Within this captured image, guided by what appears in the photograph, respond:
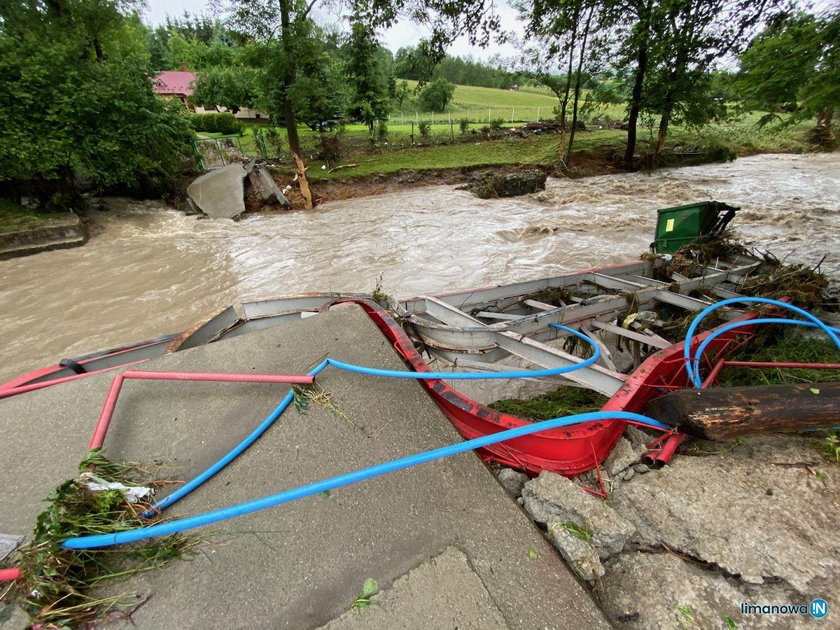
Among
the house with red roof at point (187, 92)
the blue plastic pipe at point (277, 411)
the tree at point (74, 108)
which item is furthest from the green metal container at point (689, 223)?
the house with red roof at point (187, 92)

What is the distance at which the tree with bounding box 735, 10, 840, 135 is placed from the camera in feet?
11.6

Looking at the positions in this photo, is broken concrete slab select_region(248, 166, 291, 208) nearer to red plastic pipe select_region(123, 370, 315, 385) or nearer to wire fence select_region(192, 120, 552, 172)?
wire fence select_region(192, 120, 552, 172)

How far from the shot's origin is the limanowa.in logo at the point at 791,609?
135cm

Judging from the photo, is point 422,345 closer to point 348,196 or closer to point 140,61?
point 348,196

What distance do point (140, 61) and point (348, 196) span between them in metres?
8.07

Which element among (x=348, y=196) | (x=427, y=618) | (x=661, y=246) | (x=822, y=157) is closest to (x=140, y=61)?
(x=348, y=196)

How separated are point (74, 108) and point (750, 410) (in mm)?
15213

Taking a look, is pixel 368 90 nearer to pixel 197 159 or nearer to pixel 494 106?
pixel 197 159

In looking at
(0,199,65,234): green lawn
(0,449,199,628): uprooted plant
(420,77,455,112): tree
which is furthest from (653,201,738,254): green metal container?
(420,77,455,112): tree

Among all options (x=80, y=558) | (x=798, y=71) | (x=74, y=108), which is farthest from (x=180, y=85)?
(x=80, y=558)

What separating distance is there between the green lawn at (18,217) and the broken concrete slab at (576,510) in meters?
13.6

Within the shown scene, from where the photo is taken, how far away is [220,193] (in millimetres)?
13031

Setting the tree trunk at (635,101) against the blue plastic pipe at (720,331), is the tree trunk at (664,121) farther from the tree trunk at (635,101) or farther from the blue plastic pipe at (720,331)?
the blue plastic pipe at (720,331)

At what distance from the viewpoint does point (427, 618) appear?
1.30 metres
